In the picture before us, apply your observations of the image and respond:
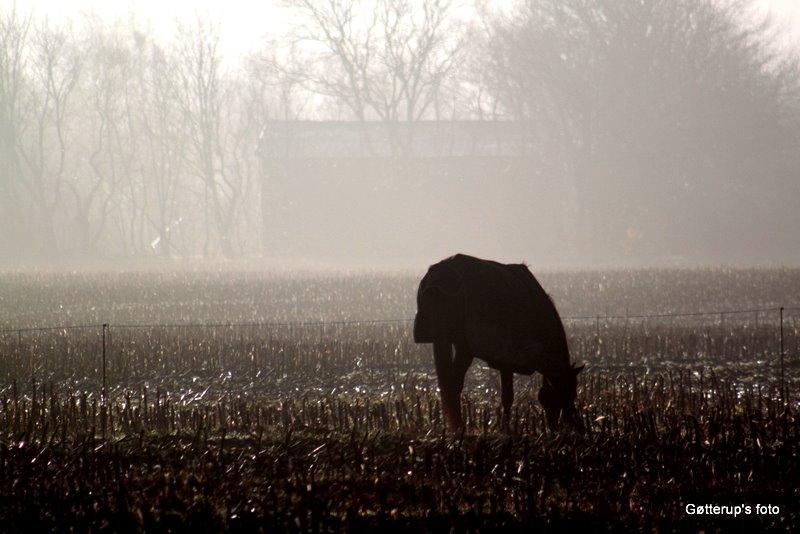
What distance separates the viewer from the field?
6.88 metres

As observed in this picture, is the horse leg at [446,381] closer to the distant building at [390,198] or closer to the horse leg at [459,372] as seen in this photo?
the horse leg at [459,372]

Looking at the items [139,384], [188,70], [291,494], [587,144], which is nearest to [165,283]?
[139,384]

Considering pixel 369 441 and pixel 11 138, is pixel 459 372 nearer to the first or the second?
pixel 369 441

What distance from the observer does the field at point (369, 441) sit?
6.88 meters

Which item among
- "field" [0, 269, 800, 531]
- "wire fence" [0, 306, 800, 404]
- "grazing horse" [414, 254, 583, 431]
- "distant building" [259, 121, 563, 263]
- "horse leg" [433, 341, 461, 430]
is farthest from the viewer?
"distant building" [259, 121, 563, 263]

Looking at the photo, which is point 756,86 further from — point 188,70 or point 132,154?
point 132,154

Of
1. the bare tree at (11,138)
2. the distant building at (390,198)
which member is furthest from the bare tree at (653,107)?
the bare tree at (11,138)

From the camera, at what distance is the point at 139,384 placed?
1445 cm

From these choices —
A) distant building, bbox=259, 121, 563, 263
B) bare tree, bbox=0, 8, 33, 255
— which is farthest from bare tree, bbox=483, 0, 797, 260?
bare tree, bbox=0, 8, 33, 255

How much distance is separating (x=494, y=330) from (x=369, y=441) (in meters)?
1.85

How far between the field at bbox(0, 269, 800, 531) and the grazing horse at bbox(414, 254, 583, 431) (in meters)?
0.30

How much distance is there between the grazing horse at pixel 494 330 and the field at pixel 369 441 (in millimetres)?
299

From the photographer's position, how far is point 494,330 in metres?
10.1

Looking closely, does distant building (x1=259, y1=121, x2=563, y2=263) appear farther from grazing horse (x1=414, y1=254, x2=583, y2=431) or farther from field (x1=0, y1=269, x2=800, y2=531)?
grazing horse (x1=414, y1=254, x2=583, y2=431)
